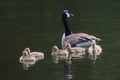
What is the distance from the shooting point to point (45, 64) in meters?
21.1

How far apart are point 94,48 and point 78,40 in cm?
119

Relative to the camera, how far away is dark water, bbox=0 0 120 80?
19.7 metres

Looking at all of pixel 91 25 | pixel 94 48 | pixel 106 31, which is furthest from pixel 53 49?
pixel 91 25

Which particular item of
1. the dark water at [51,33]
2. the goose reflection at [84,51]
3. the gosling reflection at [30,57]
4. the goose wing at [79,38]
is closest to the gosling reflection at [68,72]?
the dark water at [51,33]

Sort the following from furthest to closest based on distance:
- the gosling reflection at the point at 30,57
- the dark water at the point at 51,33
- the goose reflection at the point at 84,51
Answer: the goose reflection at the point at 84,51 → the gosling reflection at the point at 30,57 → the dark water at the point at 51,33

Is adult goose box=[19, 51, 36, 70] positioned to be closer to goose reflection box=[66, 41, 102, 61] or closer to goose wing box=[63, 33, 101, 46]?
goose reflection box=[66, 41, 102, 61]

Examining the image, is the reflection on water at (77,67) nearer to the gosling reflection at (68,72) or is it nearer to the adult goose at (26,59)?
the gosling reflection at (68,72)

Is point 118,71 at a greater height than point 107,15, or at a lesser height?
lesser

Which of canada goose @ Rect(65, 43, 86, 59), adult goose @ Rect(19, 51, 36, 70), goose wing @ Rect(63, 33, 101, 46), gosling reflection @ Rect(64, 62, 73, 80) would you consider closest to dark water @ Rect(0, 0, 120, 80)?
gosling reflection @ Rect(64, 62, 73, 80)

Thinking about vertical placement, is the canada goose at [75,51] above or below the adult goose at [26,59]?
above

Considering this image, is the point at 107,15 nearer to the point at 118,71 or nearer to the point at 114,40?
the point at 114,40

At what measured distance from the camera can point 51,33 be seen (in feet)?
90.8

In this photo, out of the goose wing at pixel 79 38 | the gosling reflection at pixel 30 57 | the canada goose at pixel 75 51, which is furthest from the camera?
the goose wing at pixel 79 38

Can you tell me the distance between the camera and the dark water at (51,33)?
19688 millimetres
